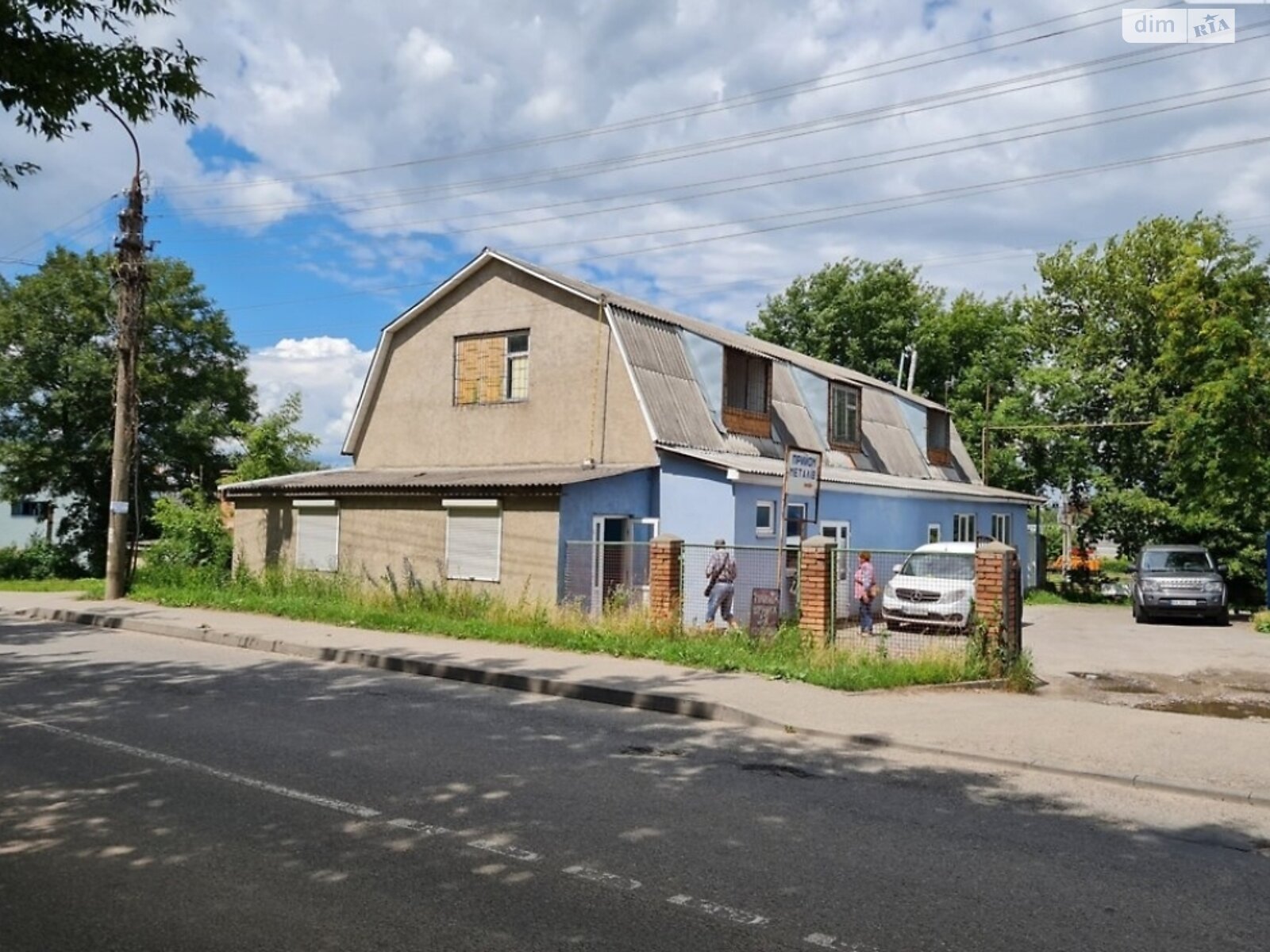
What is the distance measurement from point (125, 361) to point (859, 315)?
109 ft

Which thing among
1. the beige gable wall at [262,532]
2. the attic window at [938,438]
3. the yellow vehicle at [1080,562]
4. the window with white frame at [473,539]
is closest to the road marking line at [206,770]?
the window with white frame at [473,539]

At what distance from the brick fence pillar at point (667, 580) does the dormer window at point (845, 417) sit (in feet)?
38.2

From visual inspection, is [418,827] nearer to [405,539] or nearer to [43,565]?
[405,539]

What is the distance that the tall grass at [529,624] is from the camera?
1217 cm

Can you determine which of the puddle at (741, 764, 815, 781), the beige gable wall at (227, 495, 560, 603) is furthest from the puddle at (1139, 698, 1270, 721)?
the beige gable wall at (227, 495, 560, 603)

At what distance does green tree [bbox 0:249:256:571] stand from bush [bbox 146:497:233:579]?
774cm

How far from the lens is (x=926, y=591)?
17109mm

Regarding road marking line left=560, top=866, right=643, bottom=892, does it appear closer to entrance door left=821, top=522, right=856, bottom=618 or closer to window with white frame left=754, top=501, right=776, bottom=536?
entrance door left=821, top=522, right=856, bottom=618

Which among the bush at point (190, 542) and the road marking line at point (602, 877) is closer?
the road marking line at point (602, 877)

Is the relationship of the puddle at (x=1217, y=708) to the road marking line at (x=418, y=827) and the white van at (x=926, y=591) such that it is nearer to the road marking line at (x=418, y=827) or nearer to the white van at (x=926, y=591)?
the white van at (x=926, y=591)

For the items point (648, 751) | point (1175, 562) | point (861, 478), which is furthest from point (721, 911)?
point (1175, 562)

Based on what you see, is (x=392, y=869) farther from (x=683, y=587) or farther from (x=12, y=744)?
(x=683, y=587)

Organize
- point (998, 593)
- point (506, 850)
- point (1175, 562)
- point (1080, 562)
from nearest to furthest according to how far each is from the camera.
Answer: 1. point (506, 850)
2. point (998, 593)
3. point (1175, 562)
4. point (1080, 562)

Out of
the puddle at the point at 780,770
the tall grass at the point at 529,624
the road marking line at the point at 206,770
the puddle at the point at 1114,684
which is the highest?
the tall grass at the point at 529,624
